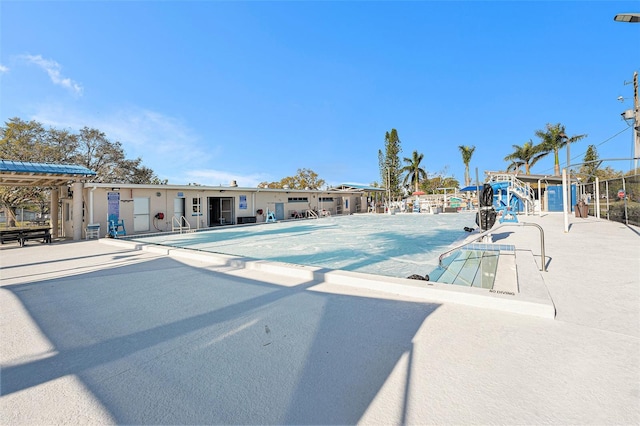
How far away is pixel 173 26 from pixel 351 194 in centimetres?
2172

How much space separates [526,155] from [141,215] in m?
39.8

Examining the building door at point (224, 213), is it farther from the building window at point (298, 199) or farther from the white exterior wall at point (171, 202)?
the building window at point (298, 199)

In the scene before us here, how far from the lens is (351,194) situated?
31.3 meters

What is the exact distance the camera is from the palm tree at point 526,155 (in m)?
32.1

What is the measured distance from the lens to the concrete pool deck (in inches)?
66.7

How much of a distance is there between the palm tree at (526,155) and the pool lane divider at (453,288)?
34.7 metres

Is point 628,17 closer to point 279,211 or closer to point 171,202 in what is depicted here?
point 171,202

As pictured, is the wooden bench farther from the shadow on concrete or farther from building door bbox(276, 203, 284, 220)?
building door bbox(276, 203, 284, 220)

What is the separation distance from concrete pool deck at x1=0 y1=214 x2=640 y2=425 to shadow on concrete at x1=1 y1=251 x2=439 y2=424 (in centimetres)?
1

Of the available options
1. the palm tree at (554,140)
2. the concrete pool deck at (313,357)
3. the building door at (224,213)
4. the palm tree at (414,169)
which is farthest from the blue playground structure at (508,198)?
the palm tree at (414,169)

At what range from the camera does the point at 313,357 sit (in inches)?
91.3

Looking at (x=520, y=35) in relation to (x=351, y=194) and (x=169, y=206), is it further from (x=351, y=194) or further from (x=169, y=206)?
(x=169, y=206)

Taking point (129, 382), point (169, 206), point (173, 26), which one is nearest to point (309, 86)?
point (173, 26)

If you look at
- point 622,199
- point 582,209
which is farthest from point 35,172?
point 582,209
